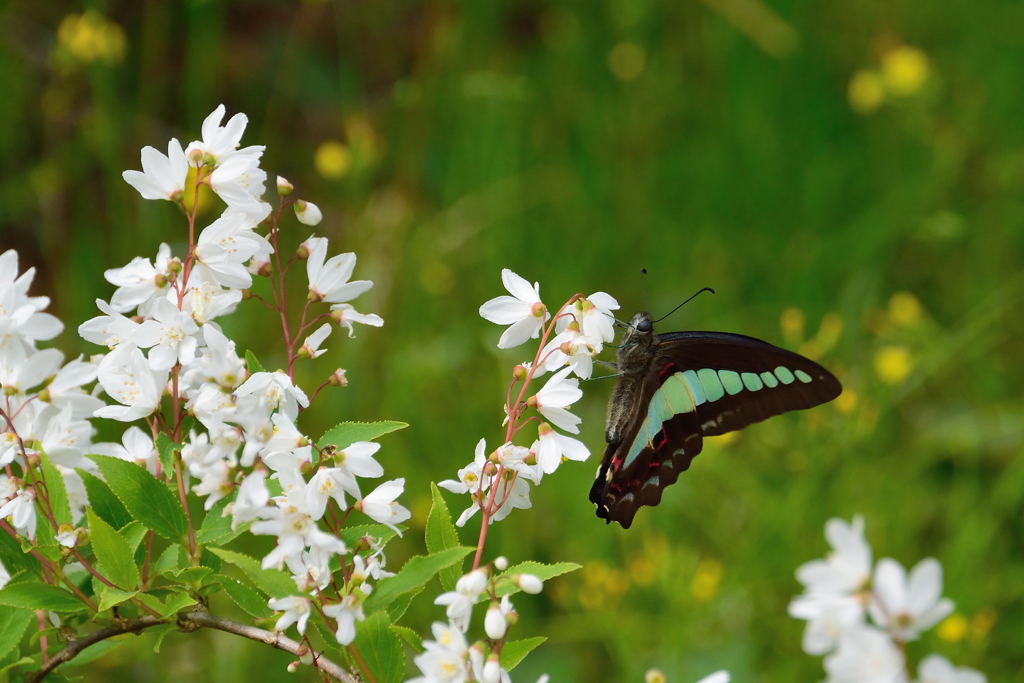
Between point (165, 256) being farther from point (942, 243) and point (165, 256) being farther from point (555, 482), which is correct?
point (942, 243)

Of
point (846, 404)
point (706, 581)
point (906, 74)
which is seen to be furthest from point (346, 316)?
point (906, 74)

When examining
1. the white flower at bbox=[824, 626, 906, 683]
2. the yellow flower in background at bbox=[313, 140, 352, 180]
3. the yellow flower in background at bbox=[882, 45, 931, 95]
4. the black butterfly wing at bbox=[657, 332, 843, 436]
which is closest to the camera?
the white flower at bbox=[824, 626, 906, 683]

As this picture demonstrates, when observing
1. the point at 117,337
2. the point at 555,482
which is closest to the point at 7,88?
the point at 555,482

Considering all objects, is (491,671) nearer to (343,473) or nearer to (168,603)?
(343,473)

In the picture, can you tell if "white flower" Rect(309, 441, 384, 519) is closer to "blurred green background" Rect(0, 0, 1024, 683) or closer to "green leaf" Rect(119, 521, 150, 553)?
"green leaf" Rect(119, 521, 150, 553)

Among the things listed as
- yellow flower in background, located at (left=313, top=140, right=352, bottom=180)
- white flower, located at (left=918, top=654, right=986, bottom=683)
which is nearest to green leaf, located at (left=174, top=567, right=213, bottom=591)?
white flower, located at (left=918, top=654, right=986, bottom=683)
